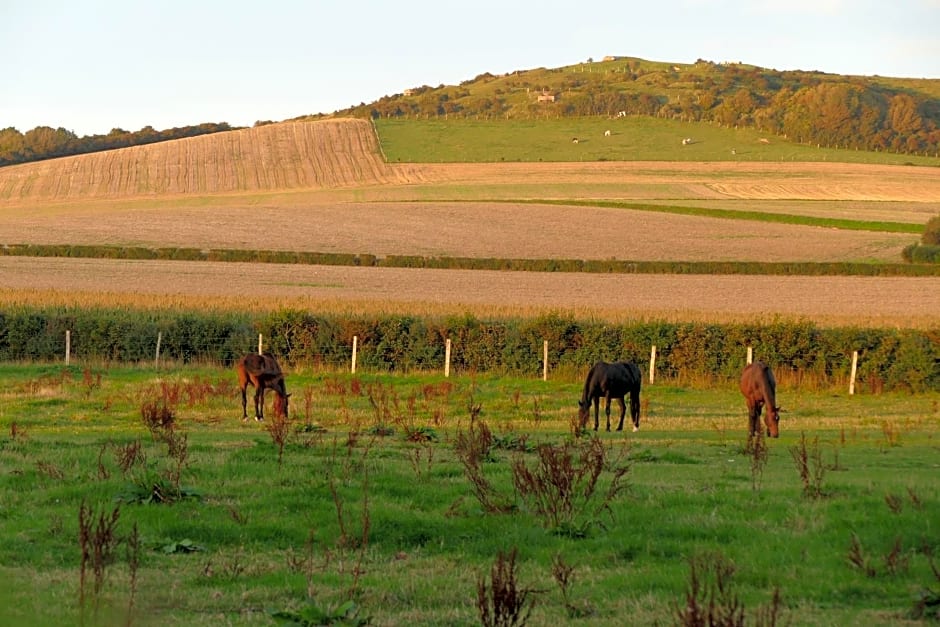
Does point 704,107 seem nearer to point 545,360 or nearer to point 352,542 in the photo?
point 545,360

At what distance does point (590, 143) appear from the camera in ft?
399

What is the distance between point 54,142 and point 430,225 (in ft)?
226

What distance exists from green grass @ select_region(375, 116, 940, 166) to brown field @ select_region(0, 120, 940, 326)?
14.7 ft

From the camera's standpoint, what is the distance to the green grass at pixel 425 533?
932 centimetres

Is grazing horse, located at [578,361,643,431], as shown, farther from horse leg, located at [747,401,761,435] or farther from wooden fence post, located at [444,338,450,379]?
wooden fence post, located at [444,338,450,379]

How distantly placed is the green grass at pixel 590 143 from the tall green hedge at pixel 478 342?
75248 mm

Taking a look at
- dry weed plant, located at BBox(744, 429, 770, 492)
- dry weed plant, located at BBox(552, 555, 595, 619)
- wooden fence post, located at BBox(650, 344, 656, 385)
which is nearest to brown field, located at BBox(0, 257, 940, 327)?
wooden fence post, located at BBox(650, 344, 656, 385)

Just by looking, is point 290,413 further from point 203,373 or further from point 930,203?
point 930,203

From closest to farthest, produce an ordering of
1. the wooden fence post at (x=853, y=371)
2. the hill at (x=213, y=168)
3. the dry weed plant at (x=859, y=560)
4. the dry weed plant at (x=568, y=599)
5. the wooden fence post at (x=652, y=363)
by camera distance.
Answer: the dry weed plant at (x=568, y=599), the dry weed plant at (x=859, y=560), the wooden fence post at (x=853, y=371), the wooden fence post at (x=652, y=363), the hill at (x=213, y=168)

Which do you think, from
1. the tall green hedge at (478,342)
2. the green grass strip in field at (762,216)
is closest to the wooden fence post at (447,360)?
the tall green hedge at (478,342)

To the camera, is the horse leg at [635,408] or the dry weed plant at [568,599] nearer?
the dry weed plant at [568,599]

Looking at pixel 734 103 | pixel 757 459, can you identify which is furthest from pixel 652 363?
pixel 734 103

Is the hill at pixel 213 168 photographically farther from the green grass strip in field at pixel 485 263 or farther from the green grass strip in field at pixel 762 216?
the green grass strip in field at pixel 485 263

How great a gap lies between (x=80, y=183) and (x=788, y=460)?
306 feet
